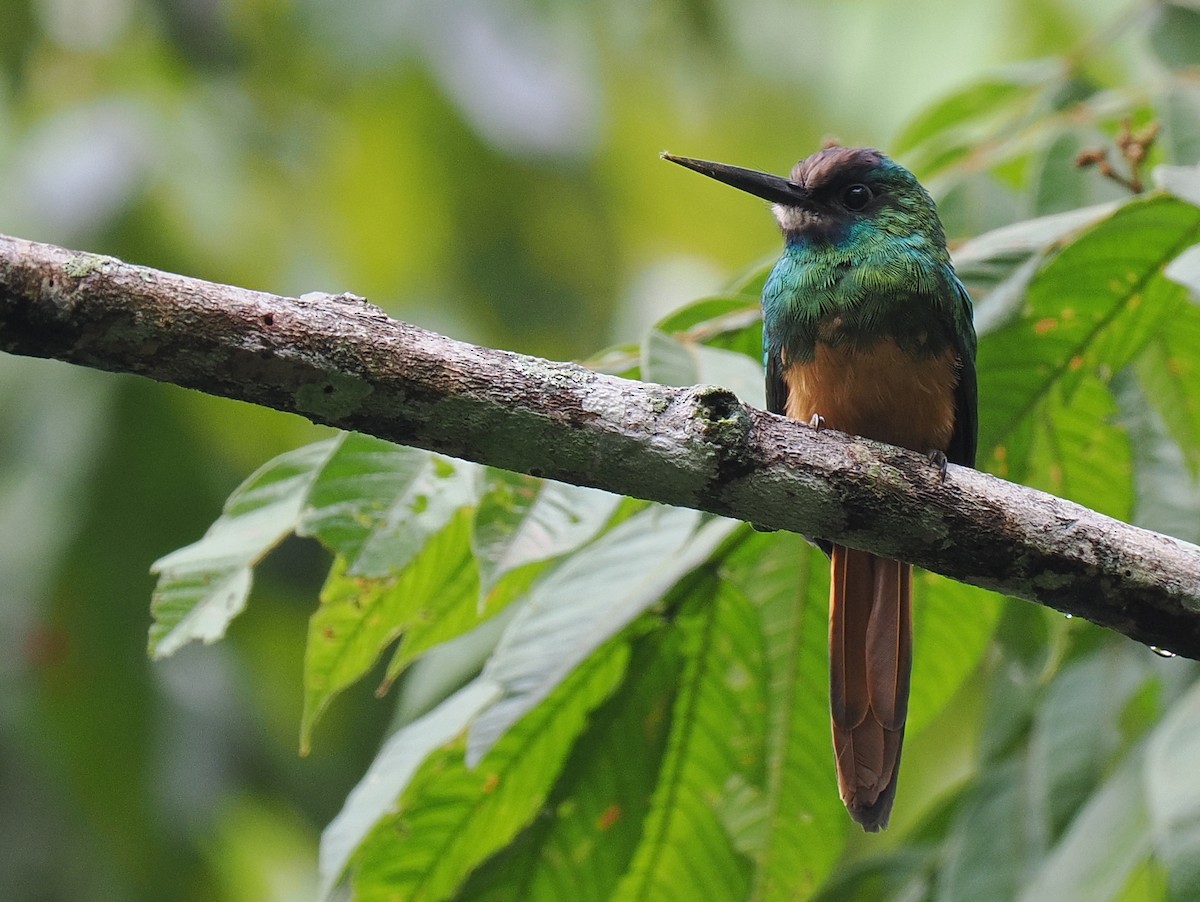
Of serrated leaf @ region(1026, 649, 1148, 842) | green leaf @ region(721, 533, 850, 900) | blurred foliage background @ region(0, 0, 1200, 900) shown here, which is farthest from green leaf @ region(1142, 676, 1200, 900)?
blurred foliage background @ region(0, 0, 1200, 900)

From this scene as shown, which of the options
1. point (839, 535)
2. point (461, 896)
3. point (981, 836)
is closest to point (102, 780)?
point (461, 896)

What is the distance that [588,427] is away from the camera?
1.46 metres

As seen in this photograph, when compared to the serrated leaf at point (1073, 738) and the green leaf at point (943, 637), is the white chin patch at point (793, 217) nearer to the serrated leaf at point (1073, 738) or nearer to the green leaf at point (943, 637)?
the green leaf at point (943, 637)

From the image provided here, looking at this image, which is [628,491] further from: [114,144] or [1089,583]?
[114,144]

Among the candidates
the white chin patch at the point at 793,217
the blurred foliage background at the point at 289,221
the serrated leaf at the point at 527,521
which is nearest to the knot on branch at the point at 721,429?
the serrated leaf at the point at 527,521

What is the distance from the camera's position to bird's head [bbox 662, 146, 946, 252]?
2352 mm

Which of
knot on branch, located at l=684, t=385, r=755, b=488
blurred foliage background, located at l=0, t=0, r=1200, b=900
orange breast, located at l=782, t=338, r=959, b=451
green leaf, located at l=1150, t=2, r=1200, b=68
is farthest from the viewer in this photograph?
blurred foliage background, located at l=0, t=0, r=1200, b=900

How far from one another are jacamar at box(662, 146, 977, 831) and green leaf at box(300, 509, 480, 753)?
514 mm

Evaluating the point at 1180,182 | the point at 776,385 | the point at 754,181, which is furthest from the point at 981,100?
the point at 1180,182

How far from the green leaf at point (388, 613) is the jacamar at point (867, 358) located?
514 mm

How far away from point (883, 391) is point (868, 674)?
1.51 ft

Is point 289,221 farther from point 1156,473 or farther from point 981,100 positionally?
point 1156,473

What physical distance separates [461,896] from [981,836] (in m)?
0.93

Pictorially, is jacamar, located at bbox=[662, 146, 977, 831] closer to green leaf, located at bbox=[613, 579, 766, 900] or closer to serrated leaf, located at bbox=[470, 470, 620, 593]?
green leaf, located at bbox=[613, 579, 766, 900]
